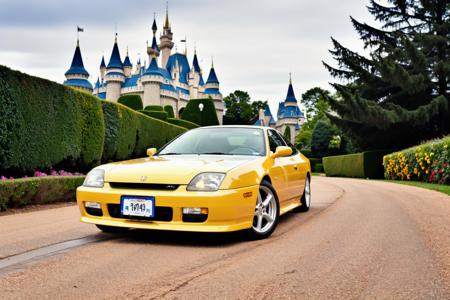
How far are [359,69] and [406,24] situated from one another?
686cm

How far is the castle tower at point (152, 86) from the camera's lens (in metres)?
68.5

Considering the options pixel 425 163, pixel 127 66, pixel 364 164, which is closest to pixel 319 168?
pixel 364 164

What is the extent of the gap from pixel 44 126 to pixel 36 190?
2460 millimetres

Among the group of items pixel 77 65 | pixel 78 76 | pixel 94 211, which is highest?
pixel 77 65

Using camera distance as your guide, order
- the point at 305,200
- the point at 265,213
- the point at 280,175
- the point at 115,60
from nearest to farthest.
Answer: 1. the point at 265,213
2. the point at 280,175
3. the point at 305,200
4. the point at 115,60

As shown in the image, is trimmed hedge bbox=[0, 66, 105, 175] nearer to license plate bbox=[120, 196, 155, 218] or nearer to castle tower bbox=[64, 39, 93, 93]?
license plate bbox=[120, 196, 155, 218]

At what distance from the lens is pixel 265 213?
4.78 m

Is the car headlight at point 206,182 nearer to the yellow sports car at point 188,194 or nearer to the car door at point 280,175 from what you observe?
the yellow sports car at point 188,194

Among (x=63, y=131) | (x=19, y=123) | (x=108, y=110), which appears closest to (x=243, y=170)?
(x=19, y=123)

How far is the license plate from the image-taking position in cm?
411

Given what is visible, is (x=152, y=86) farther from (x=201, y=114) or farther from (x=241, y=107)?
(x=241, y=107)

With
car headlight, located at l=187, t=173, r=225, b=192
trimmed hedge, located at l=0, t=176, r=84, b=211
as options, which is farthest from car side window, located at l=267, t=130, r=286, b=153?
trimmed hedge, located at l=0, t=176, r=84, b=211

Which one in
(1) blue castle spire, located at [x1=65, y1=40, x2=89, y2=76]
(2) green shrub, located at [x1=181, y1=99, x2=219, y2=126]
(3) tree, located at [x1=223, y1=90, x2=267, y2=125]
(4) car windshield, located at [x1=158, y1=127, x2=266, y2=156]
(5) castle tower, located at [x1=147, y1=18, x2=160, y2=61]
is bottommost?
(4) car windshield, located at [x1=158, y1=127, x2=266, y2=156]

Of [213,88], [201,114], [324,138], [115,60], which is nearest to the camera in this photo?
[201,114]
